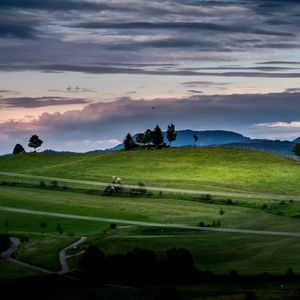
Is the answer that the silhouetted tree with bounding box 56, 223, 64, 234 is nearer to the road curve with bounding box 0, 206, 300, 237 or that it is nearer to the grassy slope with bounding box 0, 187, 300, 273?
the grassy slope with bounding box 0, 187, 300, 273

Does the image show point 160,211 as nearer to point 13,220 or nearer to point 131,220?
point 131,220

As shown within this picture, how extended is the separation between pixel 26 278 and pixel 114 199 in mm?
83068

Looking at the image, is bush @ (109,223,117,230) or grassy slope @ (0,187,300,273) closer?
grassy slope @ (0,187,300,273)

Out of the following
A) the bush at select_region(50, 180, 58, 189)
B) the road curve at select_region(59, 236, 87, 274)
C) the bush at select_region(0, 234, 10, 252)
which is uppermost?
the bush at select_region(50, 180, 58, 189)

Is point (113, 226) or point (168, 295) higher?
point (113, 226)

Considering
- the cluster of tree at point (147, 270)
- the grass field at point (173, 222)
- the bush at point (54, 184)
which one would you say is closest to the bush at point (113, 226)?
the grass field at point (173, 222)

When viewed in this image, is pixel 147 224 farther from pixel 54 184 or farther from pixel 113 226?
pixel 54 184

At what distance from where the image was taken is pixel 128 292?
82500mm

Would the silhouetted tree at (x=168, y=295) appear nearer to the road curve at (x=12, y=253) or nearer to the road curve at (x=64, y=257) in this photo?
the road curve at (x=64, y=257)

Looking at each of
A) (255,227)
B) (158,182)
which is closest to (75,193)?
Answer: (158,182)

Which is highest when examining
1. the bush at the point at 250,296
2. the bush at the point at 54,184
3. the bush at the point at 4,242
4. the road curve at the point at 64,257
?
the bush at the point at 54,184

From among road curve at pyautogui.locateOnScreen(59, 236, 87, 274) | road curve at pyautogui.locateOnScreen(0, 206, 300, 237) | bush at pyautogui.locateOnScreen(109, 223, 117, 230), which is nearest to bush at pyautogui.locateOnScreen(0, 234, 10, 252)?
road curve at pyautogui.locateOnScreen(59, 236, 87, 274)

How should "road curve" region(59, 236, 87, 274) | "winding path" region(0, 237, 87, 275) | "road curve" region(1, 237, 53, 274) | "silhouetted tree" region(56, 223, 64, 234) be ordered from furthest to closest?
1. "silhouetted tree" region(56, 223, 64, 234)
2. "road curve" region(1, 237, 53, 274)
3. "winding path" region(0, 237, 87, 275)
4. "road curve" region(59, 236, 87, 274)

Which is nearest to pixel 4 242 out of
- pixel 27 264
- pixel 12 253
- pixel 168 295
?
pixel 12 253
